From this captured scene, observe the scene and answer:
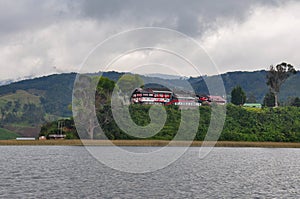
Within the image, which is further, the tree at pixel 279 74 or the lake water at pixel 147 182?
the tree at pixel 279 74

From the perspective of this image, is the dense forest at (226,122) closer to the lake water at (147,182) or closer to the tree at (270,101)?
the tree at (270,101)

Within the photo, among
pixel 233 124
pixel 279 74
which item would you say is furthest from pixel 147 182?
pixel 279 74

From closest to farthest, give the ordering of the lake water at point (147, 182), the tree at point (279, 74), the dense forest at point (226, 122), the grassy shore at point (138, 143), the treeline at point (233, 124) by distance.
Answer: the lake water at point (147, 182) < the grassy shore at point (138, 143) < the treeline at point (233, 124) < the dense forest at point (226, 122) < the tree at point (279, 74)

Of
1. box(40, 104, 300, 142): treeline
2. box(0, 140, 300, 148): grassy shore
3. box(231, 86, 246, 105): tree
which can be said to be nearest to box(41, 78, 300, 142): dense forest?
box(40, 104, 300, 142): treeline

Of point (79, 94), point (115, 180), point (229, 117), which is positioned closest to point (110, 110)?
point (79, 94)

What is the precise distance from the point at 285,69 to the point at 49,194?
5833 inches

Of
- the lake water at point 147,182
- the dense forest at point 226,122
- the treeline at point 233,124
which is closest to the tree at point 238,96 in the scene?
the dense forest at point 226,122

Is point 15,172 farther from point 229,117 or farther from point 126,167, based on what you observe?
point 229,117

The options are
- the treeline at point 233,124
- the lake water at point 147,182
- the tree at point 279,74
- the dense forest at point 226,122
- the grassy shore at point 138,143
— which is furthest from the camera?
the tree at point 279,74

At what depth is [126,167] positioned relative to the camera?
2311 inches

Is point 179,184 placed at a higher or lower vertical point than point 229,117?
lower

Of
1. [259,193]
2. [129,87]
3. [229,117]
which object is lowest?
[259,193]

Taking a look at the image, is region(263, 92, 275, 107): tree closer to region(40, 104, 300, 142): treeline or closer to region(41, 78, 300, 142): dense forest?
region(41, 78, 300, 142): dense forest

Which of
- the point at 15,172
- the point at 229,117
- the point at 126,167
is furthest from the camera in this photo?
the point at 229,117
